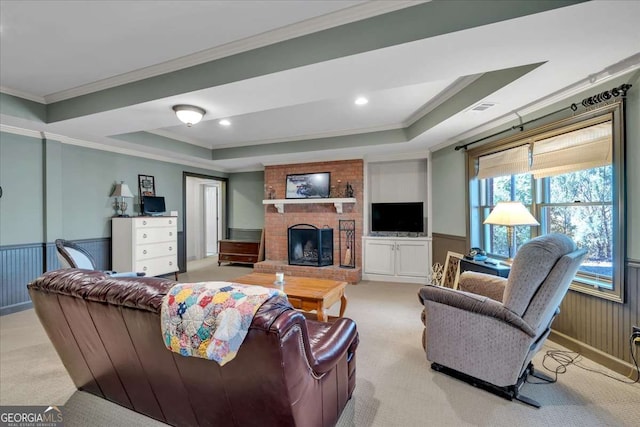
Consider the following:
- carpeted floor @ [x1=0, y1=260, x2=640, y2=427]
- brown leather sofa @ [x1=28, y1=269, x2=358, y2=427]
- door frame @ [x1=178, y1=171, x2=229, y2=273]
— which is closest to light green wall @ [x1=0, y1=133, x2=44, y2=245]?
carpeted floor @ [x1=0, y1=260, x2=640, y2=427]

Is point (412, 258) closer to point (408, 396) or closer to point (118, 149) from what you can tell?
point (408, 396)

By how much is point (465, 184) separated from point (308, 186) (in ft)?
9.69

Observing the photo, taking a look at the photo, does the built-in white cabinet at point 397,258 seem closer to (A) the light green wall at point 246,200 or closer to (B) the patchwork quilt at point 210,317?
(A) the light green wall at point 246,200

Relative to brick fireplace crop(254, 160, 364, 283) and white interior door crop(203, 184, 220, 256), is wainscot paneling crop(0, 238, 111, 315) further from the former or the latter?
white interior door crop(203, 184, 220, 256)

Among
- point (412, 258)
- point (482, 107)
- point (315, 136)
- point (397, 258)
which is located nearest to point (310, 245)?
point (397, 258)

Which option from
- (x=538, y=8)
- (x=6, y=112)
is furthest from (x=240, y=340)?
(x=6, y=112)

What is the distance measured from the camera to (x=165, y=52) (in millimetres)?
2496

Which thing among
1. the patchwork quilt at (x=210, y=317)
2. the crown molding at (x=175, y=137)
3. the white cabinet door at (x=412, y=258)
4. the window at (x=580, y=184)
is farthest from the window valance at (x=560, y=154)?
the crown molding at (x=175, y=137)

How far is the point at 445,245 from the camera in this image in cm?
485

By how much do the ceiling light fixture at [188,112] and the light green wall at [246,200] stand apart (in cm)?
414

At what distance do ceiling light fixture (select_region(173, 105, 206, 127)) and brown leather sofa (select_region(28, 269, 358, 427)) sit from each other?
1.90 m

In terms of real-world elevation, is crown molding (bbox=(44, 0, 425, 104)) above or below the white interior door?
above

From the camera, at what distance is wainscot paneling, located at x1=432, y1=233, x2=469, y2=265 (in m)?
4.40

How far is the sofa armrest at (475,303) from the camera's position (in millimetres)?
1924
